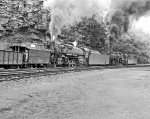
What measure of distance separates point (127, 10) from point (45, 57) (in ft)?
31.6

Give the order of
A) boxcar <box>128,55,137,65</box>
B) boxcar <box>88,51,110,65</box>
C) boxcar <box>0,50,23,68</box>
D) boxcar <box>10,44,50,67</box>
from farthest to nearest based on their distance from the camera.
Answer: boxcar <box>128,55,137,65</box> → boxcar <box>88,51,110,65</box> → boxcar <box>10,44,50,67</box> → boxcar <box>0,50,23,68</box>

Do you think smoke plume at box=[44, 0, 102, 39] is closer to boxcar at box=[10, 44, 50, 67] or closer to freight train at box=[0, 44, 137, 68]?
freight train at box=[0, 44, 137, 68]

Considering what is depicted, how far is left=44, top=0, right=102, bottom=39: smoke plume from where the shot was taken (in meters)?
29.1

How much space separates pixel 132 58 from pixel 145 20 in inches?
1267

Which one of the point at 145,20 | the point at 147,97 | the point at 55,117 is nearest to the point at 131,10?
the point at 147,97

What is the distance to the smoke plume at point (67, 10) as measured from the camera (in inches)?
1147

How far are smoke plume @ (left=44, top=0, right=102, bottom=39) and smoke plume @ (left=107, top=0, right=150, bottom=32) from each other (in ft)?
6.71

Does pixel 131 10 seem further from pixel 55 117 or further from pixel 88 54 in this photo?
pixel 55 117

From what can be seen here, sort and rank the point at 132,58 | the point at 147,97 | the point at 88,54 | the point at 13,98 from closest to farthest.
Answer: the point at 13,98 → the point at 147,97 → the point at 88,54 → the point at 132,58

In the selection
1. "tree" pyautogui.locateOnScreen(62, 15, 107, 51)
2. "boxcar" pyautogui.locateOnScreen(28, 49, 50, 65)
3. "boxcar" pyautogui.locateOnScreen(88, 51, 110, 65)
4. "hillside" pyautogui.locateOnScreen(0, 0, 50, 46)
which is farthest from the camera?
"tree" pyautogui.locateOnScreen(62, 15, 107, 51)

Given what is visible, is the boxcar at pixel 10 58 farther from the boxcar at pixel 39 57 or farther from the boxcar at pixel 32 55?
the boxcar at pixel 39 57

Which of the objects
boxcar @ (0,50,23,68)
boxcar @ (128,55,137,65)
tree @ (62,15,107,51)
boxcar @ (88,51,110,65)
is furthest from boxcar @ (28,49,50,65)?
boxcar @ (128,55,137,65)

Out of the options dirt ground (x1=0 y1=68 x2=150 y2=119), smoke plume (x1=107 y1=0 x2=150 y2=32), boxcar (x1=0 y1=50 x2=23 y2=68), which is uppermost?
smoke plume (x1=107 y1=0 x2=150 y2=32)

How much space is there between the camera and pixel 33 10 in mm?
61594
